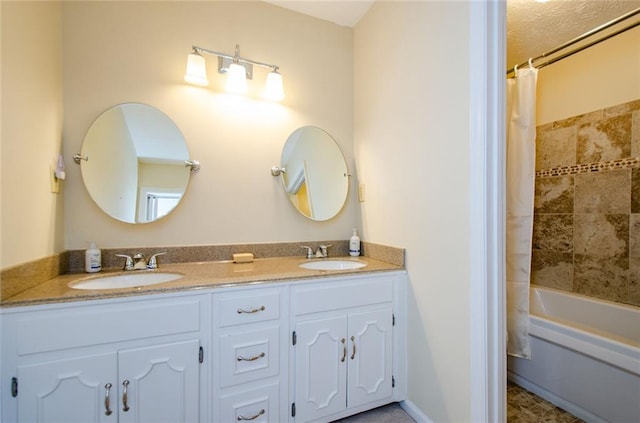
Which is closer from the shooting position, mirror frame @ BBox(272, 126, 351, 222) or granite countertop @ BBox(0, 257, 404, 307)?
granite countertop @ BBox(0, 257, 404, 307)

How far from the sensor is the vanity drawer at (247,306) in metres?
1.14

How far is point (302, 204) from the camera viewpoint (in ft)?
6.01

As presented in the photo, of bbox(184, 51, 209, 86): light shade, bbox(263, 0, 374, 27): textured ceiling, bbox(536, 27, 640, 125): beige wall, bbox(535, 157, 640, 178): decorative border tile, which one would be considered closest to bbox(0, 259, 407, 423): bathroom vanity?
bbox(184, 51, 209, 86): light shade

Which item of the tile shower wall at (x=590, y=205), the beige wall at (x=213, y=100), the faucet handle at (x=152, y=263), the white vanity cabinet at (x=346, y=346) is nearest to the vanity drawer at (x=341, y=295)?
the white vanity cabinet at (x=346, y=346)

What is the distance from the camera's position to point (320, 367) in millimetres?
1300

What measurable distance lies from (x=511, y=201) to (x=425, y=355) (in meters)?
1.05

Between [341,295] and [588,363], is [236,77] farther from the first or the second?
[588,363]

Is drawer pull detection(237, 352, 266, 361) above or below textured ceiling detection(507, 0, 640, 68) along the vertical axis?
below

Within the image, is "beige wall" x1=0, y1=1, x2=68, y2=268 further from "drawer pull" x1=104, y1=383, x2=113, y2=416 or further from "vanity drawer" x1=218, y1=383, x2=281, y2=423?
"vanity drawer" x1=218, y1=383, x2=281, y2=423

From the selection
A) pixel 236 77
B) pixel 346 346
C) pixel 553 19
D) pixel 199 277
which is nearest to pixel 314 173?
pixel 236 77

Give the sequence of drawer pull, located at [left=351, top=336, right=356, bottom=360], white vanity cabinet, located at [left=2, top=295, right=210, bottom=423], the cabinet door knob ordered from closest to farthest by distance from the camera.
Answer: white vanity cabinet, located at [left=2, top=295, right=210, bottom=423] < the cabinet door knob < drawer pull, located at [left=351, top=336, right=356, bottom=360]

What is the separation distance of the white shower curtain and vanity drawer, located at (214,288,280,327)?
1.42m

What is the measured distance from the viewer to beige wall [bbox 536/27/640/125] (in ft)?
5.42

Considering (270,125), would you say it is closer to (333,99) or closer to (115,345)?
(333,99)
